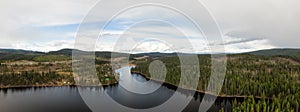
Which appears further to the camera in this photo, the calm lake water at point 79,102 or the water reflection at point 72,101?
the water reflection at point 72,101

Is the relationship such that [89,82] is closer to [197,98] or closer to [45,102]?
[45,102]

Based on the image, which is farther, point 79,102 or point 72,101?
point 72,101

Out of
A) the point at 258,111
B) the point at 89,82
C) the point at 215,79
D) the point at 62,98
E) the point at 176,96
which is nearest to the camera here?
the point at 258,111

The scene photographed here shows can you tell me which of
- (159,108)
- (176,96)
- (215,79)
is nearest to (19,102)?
(159,108)

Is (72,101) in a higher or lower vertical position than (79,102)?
higher

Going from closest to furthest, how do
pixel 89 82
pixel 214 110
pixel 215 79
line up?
pixel 214 110 → pixel 215 79 → pixel 89 82

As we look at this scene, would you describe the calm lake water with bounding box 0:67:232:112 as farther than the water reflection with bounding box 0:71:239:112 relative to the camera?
No

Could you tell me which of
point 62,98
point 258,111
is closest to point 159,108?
point 258,111

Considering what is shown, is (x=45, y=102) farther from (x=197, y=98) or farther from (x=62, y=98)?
(x=197, y=98)

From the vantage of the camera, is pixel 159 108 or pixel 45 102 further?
pixel 45 102
